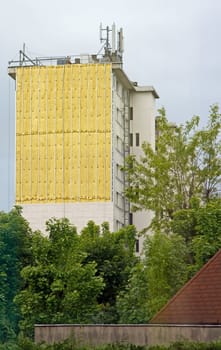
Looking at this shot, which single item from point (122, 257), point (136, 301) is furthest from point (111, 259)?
point (136, 301)

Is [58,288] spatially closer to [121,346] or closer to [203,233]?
[203,233]

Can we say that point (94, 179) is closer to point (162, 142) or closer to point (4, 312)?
point (162, 142)

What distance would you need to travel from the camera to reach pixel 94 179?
42.0 m

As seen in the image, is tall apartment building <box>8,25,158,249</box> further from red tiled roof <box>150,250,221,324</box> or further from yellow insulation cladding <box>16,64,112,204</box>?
red tiled roof <box>150,250,221,324</box>

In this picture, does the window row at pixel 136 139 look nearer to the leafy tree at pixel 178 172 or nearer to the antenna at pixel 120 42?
the antenna at pixel 120 42

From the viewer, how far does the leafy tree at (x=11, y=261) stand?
2684cm

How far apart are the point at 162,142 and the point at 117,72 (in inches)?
461

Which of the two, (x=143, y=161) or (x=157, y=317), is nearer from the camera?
(x=157, y=317)

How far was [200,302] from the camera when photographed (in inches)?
685

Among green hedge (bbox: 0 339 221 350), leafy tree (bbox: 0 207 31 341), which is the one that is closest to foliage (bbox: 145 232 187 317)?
leafy tree (bbox: 0 207 31 341)

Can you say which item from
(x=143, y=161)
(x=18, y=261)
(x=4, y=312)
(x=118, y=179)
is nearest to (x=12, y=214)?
(x=18, y=261)

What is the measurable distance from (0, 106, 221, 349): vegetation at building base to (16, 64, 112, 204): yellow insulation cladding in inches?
406

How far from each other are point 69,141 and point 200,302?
2573cm

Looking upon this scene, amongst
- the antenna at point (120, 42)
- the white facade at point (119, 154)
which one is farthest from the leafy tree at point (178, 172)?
the antenna at point (120, 42)
